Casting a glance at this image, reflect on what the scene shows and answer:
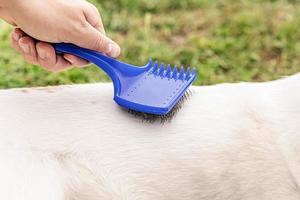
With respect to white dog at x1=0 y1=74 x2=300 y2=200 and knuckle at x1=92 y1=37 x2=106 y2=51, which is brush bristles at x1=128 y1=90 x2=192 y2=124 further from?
knuckle at x1=92 y1=37 x2=106 y2=51

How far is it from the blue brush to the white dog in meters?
0.05

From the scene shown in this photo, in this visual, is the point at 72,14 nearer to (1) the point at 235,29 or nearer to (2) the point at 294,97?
(2) the point at 294,97

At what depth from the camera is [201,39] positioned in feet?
12.1

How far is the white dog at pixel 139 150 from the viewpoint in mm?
1893

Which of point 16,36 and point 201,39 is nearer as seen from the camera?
point 16,36

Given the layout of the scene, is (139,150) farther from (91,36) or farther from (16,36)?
(16,36)

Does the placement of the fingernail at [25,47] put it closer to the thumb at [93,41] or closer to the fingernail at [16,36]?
the fingernail at [16,36]

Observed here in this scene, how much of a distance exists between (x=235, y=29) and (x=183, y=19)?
1.10 ft

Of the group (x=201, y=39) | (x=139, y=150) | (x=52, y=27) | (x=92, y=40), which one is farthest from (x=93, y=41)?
(x=201, y=39)

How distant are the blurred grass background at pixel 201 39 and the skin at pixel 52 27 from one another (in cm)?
117

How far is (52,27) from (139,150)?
1.39 feet

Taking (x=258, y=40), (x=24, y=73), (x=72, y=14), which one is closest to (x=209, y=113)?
(x=72, y=14)

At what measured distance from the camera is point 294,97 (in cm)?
214

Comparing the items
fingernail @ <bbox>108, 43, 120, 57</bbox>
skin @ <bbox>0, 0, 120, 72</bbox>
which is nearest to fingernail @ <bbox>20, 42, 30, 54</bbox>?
skin @ <bbox>0, 0, 120, 72</bbox>
